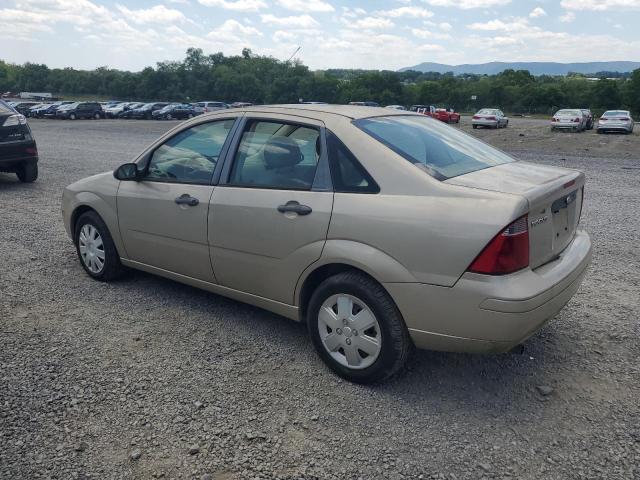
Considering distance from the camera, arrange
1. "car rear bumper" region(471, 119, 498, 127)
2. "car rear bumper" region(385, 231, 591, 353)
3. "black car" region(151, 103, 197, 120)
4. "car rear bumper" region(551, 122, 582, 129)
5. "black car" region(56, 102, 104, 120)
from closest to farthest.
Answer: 1. "car rear bumper" region(385, 231, 591, 353)
2. "car rear bumper" region(551, 122, 582, 129)
3. "car rear bumper" region(471, 119, 498, 127)
4. "black car" region(56, 102, 104, 120)
5. "black car" region(151, 103, 197, 120)

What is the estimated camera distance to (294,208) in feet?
11.5

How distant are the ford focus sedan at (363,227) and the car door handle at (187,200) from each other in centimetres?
1

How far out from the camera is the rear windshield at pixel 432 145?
342 centimetres

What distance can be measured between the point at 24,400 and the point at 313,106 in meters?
2.72

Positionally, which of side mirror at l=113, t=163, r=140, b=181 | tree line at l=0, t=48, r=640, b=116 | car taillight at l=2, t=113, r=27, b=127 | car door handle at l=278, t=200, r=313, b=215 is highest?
tree line at l=0, t=48, r=640, b=116

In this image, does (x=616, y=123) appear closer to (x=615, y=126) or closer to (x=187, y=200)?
(x=615, y=126)

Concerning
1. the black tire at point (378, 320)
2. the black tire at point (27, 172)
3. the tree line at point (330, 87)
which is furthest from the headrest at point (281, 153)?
the tree line at point (330, 87)

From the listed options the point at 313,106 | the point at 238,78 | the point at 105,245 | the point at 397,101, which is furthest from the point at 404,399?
the point at 238,78

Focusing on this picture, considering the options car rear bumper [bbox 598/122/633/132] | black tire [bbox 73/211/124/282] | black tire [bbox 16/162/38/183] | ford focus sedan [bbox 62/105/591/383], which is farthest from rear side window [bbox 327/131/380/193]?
car rear bumper [bbox 598/122/633/132]

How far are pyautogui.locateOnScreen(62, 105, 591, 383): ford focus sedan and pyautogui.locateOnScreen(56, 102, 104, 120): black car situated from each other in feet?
Result: 164

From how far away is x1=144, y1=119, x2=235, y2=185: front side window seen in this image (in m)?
4.14

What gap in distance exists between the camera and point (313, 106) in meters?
4.10

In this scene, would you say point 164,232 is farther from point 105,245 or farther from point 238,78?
point 238,78

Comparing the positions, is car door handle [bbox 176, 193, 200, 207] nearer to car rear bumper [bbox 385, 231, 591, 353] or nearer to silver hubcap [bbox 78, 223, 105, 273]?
silver hubcap [bbox 78, 223, 105, 273]
